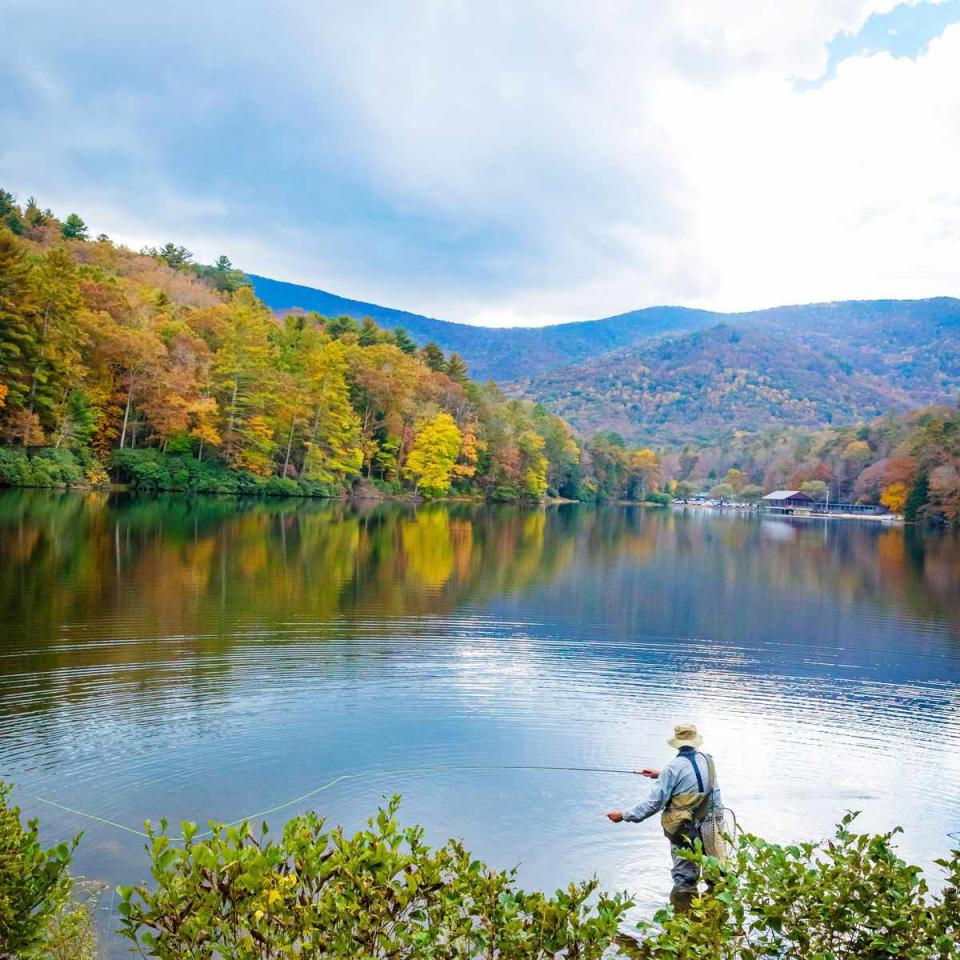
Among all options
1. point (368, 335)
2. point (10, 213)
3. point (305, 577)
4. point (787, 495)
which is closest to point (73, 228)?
point (10, 213)

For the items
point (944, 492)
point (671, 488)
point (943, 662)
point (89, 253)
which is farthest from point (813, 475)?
point (943, 662)

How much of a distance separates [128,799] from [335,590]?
1228 centimetres

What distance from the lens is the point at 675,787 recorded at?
654cm

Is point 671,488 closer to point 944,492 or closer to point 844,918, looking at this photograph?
point 944,492

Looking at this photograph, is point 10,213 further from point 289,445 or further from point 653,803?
point 653,803

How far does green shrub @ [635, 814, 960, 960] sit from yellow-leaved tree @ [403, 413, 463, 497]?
70592mm

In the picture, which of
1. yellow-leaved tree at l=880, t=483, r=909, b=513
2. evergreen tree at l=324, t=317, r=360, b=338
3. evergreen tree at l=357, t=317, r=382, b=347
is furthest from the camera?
yellow-leaved tree at l=880, t=483, r=909, b=513

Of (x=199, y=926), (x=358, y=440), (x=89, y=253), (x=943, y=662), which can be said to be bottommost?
(x=943, y=662)

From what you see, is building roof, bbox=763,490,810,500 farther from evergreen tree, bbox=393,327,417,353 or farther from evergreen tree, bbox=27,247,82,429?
evergreen tree, bbox=27,247,82,429

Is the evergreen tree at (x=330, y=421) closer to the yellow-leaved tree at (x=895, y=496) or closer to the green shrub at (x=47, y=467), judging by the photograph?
the green shrub at (x=47, y=467)

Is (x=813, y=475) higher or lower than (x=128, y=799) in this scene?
higher

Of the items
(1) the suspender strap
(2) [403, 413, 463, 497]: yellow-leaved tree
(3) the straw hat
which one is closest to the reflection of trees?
(3) the straw hat

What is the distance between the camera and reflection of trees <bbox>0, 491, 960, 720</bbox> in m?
14.0

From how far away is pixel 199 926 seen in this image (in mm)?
3643
